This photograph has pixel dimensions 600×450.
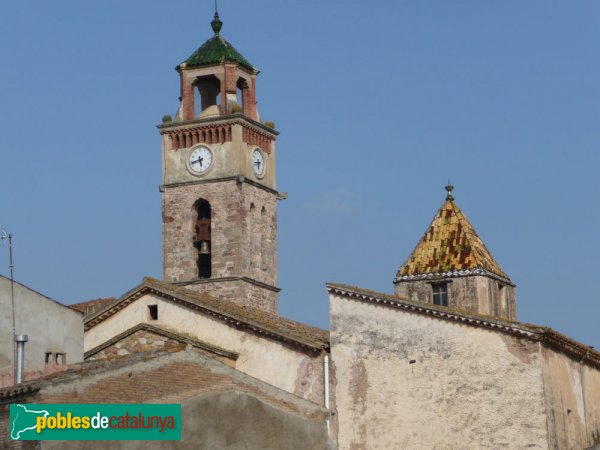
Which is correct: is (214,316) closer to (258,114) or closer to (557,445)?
(557,445)

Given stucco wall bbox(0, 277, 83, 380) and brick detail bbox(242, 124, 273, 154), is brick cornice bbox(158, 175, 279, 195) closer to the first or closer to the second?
→ brick detail bbox(242, 124, 273, 154)

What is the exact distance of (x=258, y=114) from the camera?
5488cm

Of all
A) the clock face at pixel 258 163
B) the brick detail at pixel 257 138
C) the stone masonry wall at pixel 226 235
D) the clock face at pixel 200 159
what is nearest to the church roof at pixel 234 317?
the stone masonry wall at pixel 226 235

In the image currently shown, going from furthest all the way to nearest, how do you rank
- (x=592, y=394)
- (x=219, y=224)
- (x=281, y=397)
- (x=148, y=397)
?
(x=219, y=224) < (x=592, y=394) < (x=281, y=397) < (x=148, y=397)

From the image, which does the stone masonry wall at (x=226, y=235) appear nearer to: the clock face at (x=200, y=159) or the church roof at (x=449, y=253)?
the clock face at (x=200, y=159)

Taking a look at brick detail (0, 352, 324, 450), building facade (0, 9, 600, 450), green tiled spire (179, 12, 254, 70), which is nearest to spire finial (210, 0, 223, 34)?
green tiled spire (179, 12, 254, 70)

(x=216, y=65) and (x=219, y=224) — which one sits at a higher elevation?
(x=216, y=65)

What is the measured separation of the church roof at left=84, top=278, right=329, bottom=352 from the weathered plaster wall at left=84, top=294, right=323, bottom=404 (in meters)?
0.16

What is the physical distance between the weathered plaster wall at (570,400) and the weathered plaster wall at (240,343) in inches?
216

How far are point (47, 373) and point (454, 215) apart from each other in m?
16.2

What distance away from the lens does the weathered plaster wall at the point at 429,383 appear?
125ft

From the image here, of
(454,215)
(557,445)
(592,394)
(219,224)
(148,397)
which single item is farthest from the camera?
(219,224)

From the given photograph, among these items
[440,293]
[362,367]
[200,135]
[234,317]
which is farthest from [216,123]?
[362,367]

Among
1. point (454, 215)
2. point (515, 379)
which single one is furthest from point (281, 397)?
point (454, 215)
